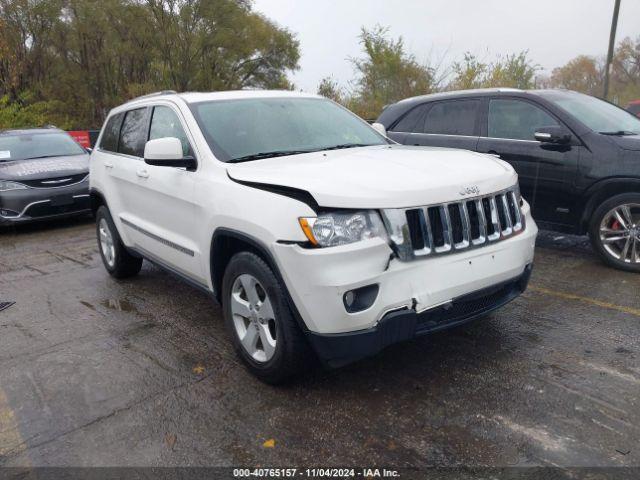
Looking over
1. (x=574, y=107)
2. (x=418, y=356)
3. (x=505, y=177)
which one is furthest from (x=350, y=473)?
(x=574, y=107)

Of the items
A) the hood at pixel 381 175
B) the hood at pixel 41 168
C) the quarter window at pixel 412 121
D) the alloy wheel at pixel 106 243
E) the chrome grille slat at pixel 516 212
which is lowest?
the alloy wheel at pixel 106 243

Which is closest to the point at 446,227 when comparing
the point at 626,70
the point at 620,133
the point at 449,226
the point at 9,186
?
the point at 449,226

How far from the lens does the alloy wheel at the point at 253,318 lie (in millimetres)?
3184

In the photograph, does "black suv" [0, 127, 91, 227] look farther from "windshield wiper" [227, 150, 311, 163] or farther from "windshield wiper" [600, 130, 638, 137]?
"windshield wiper" [600, 130, 638, 137]

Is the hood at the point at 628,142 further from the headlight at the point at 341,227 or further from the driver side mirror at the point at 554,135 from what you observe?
the headlight at the point at 341,227

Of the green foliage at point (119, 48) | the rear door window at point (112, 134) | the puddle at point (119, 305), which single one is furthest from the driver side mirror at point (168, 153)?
the green foliage at point (119, 48)

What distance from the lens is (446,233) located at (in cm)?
303

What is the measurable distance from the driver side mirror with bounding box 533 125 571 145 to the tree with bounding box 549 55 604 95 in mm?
50456

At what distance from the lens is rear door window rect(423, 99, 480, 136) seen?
20.6 feet

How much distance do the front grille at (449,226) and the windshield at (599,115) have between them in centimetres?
269

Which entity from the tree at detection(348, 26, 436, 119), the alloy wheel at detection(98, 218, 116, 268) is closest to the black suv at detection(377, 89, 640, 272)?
the alloy wheel at detection(98, 218, 116, 268)

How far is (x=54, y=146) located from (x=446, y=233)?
28.6 ft

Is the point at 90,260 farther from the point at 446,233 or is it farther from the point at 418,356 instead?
the point at 446,233

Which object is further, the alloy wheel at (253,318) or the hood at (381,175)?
the alloy wheel at (253,318)
